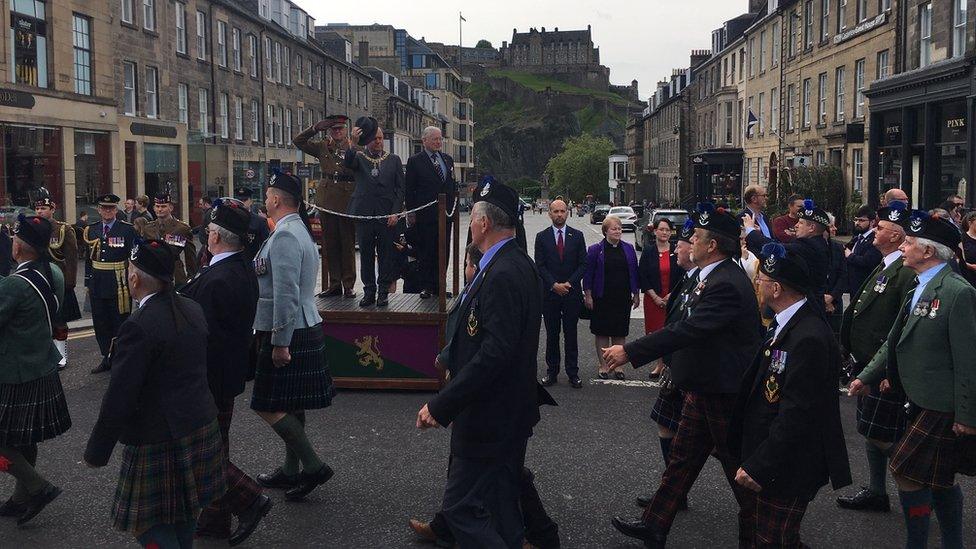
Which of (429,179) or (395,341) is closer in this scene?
(395,341)

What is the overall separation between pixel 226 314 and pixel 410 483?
7.08ft

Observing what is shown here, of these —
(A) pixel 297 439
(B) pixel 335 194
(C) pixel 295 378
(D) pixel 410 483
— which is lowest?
(D) pixel 410 483

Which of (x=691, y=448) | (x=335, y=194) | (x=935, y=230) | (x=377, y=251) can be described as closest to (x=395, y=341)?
(x=377, y=251)

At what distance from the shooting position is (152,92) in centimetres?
3228

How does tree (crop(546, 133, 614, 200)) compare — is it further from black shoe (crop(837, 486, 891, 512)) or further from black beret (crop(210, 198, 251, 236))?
black beret (crop(210, 198, 251, 236))

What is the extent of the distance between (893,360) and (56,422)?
214 inches

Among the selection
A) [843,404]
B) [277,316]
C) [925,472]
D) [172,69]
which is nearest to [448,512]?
[277,316]

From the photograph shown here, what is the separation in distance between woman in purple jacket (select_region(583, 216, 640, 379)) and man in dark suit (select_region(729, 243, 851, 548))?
5.76 m

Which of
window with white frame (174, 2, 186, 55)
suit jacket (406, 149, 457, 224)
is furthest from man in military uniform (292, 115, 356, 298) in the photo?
window with white frame (174, 2, 186, 55)

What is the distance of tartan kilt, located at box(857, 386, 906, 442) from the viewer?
5.77 m

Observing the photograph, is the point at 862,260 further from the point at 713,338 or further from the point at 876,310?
the point at 713,338

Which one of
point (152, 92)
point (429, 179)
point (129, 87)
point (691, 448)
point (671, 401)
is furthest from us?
point (152, 92)

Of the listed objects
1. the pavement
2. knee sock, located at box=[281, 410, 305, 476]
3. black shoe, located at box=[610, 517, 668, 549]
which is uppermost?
knee sock, located at box=[281, 410, 305, 476]

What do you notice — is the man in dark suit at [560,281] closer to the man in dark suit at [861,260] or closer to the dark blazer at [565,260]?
the dark blazer at [565,260]
